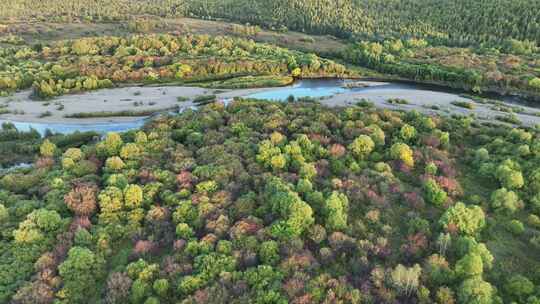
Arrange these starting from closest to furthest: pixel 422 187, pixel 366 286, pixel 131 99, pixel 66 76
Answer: pixel 366 286 < pixel 422 187 < pixel 131 99 < pixel 66 76

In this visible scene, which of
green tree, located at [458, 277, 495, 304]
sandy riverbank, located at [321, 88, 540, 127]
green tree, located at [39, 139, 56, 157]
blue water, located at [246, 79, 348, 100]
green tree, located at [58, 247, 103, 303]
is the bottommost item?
green tree, located at [58, 247, 103, 303]

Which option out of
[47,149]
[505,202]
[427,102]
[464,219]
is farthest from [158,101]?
[505,202]

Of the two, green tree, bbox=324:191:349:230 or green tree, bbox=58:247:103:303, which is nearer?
green tree, bbox=58:247:103:303

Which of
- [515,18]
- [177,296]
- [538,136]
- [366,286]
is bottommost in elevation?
[177,296]

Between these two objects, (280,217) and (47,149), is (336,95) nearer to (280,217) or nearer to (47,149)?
(280,217)

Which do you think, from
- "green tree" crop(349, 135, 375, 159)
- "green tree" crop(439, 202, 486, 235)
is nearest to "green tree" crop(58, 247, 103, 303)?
"green tree" crop(349, 135, 375, 159)

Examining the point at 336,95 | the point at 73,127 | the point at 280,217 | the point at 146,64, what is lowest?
the point at 73,127

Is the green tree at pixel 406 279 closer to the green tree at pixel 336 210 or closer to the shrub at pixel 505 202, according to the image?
the green tree at pixel 336 210

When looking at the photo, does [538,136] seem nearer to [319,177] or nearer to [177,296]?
[319,177]

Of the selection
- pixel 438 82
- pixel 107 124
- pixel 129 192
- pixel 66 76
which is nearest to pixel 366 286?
pixel 129 192

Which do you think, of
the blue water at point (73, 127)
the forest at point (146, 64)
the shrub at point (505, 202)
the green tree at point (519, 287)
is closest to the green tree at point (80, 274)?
the green tree at point (519, 287)

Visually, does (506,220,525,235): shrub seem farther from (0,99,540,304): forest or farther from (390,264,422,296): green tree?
(390,264,422,296): green tree
